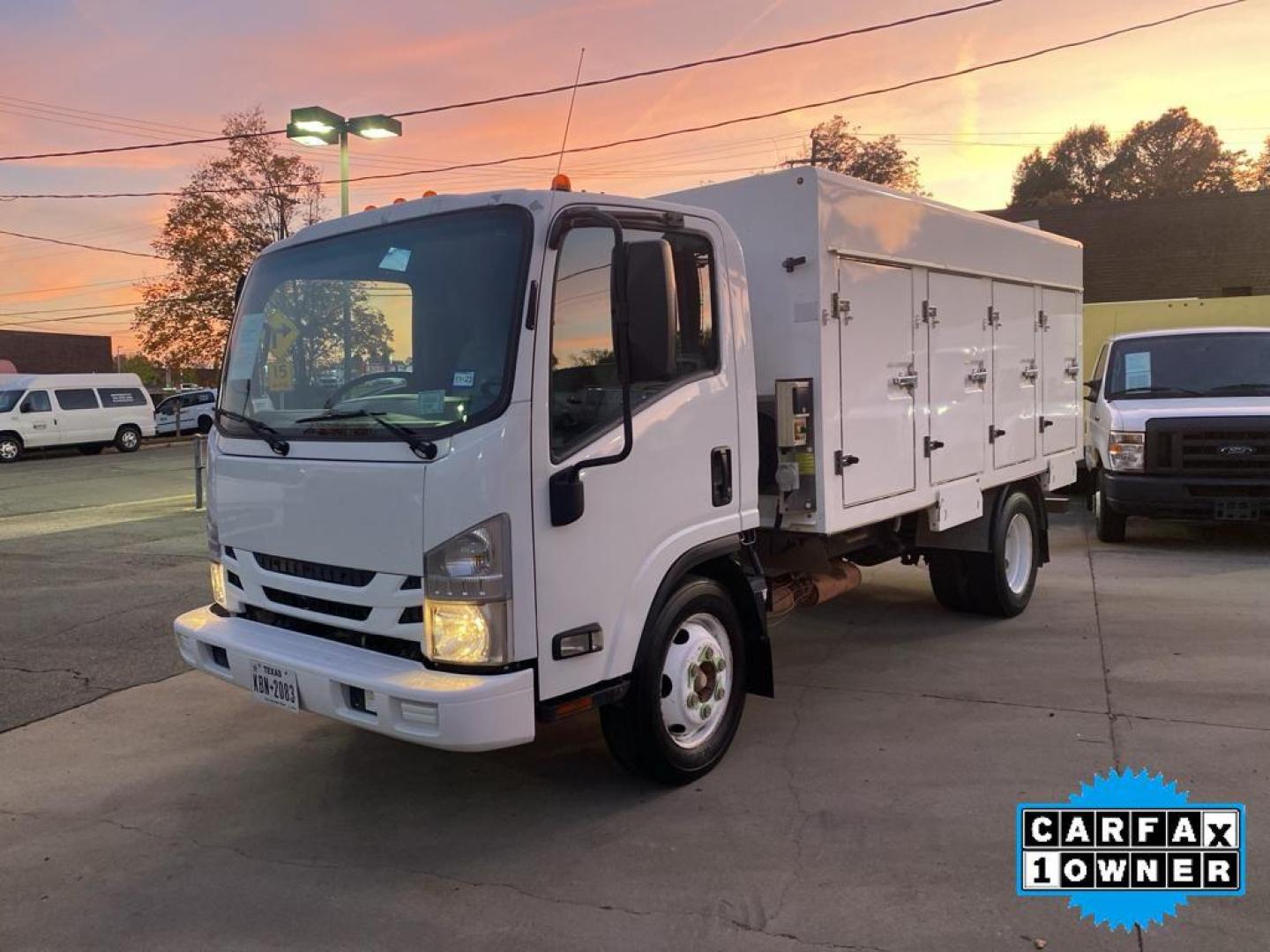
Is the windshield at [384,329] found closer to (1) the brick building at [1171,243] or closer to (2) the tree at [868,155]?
(1) the brick building at [1171,243]

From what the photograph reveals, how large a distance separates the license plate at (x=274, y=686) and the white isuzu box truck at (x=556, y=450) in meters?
0.01

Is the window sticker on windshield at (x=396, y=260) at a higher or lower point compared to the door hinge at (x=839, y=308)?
higher

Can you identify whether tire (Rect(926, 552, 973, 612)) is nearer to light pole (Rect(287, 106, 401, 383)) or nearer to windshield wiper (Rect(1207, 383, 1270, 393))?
windshield wiper (Rect(1207, 383, 1270, 393))

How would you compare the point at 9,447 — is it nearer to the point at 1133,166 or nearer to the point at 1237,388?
the point at 1237,388

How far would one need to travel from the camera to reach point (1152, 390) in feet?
33.6

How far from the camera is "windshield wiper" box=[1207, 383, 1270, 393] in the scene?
9805mm

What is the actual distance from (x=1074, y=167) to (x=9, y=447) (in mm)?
46636

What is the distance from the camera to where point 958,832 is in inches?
151

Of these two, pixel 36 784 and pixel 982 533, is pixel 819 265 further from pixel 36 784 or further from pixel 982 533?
pixel 36 784

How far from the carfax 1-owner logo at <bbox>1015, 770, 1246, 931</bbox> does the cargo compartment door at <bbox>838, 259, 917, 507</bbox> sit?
1725 millimetres

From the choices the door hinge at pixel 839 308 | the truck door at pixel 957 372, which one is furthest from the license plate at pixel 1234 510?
the door hinge at pixel 839 308

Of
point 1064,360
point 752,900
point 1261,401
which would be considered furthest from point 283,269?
point 1261,401

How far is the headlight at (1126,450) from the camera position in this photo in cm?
964

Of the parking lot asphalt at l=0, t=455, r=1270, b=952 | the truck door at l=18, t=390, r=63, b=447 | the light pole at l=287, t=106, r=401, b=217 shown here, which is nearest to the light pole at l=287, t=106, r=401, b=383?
the light pole at l=287, t=106, r=401, b=217
